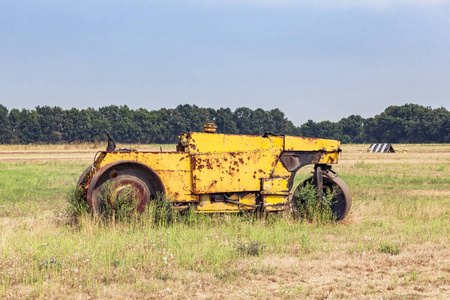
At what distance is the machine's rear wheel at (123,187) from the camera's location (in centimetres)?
844

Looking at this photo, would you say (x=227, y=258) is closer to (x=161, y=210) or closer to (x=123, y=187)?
(x=161, y=210)

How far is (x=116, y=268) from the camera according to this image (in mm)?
6316

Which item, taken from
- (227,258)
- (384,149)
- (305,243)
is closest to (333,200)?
(305,243)

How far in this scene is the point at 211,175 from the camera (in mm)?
8984

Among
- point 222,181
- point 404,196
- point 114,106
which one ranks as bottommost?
point 404,196

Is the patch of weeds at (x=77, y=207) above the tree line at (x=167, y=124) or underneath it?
underneath

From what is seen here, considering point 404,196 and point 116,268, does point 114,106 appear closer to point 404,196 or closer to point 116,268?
point 404,196

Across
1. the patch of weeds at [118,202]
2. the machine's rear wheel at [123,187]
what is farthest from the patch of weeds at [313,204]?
the patch of weeds at [118,202]

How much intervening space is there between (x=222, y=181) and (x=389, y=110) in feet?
406

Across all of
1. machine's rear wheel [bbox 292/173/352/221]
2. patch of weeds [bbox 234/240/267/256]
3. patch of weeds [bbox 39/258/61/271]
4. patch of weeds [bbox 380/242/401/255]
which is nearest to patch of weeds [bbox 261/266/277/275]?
patch of weeds [bbox 234/240/267/256]

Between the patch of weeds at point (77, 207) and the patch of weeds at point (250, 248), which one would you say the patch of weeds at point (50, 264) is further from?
the patch of weeds at point (250, 248)

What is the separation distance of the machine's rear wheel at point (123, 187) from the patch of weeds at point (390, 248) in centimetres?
380

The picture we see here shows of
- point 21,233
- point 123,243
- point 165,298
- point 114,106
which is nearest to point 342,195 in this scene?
point 123,243

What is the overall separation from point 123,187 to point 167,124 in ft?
305
